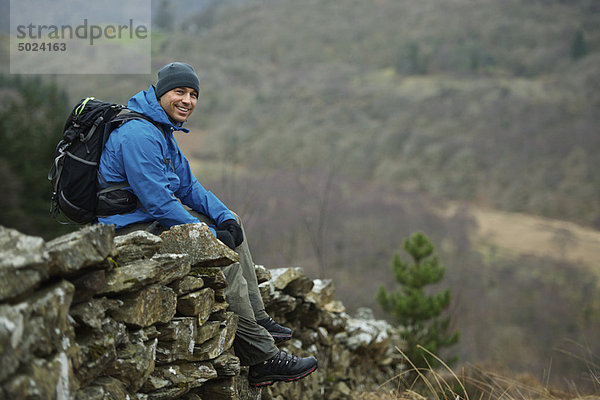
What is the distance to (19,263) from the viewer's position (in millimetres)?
1977

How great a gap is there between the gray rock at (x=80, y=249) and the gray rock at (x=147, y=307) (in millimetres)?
340

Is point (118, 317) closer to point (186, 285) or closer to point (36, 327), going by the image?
point (186, 285)

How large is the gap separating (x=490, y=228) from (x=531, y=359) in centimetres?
1643

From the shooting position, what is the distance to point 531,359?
74.5 ft

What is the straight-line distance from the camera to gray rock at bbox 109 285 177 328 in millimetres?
2727

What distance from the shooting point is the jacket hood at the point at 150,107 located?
11.1ft

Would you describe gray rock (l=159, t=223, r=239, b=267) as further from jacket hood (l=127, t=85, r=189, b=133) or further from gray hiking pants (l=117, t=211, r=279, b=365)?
jacket hood (l=127, t=85, r=189, b=133)

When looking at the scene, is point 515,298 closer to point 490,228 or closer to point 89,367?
point 490,228

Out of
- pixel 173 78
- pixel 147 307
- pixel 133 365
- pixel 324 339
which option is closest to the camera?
pixel 133 365

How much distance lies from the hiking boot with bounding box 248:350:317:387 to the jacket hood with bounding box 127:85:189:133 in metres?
1.76

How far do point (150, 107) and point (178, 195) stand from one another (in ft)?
2.31

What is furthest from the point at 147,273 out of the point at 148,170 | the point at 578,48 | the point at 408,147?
the point at 578,48

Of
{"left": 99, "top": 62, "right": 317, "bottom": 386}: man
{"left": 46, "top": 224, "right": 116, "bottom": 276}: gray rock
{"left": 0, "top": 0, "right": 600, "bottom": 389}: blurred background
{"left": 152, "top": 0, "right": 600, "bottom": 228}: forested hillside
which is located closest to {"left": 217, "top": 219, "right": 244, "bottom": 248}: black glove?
{"left": 99, "top": 62, "right": 317, "bottom": 386}: man

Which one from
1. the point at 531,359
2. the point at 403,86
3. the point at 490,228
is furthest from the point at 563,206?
the point at 403,86
